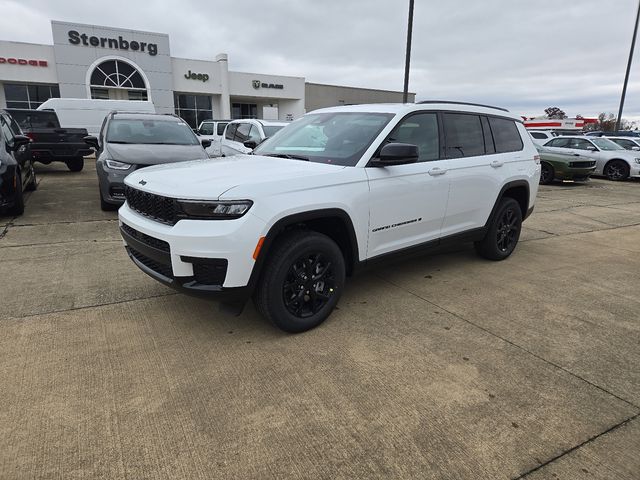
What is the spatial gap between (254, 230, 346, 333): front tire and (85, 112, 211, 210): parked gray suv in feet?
15.4

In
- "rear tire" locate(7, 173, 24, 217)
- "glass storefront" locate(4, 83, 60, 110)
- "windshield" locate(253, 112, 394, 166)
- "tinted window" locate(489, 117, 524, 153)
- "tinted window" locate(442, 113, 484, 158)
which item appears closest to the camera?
"windshield" locate(253, 112, 394, 166)

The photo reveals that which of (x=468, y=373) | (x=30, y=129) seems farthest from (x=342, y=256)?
(x=30, y=129)

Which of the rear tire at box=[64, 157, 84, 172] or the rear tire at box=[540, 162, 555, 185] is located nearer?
the rear tire at box=[64, 157, 84, 172]

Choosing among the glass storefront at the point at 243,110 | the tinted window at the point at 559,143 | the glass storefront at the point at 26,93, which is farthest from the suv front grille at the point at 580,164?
the glass storefront at the point at 26,93

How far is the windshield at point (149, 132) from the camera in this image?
7867 mm

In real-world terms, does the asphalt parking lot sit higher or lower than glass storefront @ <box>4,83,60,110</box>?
lower

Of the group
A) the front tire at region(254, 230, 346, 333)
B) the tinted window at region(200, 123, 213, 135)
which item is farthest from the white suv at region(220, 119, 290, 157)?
the front tire at region(254, 230, 346, 333)

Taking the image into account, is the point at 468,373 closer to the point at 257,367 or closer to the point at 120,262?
the point at 257,367

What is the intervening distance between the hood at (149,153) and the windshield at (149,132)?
338mm

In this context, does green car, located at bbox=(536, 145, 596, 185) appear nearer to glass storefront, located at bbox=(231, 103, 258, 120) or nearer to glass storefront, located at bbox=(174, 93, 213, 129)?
glass storefront, located at bbox=(174, 93, 213, 129)

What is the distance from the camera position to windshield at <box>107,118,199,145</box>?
25.8 feet

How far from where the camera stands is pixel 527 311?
3.97m

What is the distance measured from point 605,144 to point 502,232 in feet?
47.5

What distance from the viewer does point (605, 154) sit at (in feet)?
52.7
